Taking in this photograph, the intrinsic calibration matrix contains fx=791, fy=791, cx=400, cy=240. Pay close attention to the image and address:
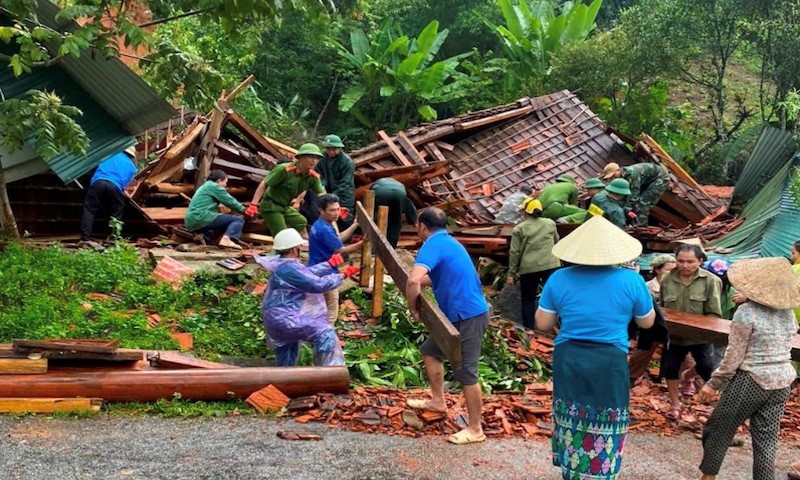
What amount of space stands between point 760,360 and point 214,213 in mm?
8019

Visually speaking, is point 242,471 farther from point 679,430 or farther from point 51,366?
point 679,430

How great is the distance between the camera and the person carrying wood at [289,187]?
9984 millimetres

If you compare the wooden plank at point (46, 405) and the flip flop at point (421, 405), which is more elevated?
the flip flop at point (421, 405)

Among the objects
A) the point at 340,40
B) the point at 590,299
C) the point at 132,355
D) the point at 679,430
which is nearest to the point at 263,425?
the point at 132,355

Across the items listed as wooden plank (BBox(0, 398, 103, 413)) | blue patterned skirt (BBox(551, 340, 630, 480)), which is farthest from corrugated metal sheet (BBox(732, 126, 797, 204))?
wooden plank (BBox(0, 398, 103, 413))

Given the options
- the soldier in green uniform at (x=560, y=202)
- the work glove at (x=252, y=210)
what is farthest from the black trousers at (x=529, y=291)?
the work glove at (x=252, y=210)

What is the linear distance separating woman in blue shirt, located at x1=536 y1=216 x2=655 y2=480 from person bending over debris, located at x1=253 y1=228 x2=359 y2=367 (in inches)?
109

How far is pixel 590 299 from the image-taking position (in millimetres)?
4387

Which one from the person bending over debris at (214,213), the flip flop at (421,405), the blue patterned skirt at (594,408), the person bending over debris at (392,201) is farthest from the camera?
the person bending over debris at (214,213)

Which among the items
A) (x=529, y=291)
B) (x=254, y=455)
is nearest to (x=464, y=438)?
(x=254, y=455)

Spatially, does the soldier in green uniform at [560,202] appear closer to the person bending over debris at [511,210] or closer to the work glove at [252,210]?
the person bending over debris at [511,210]

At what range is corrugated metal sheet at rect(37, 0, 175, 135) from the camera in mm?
9695

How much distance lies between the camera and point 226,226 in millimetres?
11305

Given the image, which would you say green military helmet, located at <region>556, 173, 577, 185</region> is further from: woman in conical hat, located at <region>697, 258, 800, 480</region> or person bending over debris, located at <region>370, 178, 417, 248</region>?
woman in conical hat, located at <region>697, 258, 800, 480</region>
